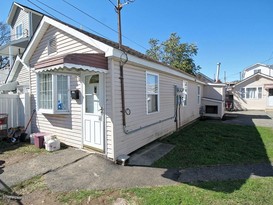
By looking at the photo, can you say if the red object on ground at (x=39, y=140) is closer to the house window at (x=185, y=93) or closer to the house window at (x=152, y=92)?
the house window at (x=152, y=92)

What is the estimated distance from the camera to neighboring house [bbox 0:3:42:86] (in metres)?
14.6

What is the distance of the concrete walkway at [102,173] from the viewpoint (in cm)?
399

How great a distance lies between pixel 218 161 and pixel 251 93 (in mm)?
21966

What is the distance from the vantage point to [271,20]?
1536cm

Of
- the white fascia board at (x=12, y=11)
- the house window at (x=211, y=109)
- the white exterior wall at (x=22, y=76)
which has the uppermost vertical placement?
the white fascia board at (x=12, y=11)

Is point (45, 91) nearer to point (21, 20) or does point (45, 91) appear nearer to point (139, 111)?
point (139, 111)

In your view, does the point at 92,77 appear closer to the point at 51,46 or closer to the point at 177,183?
the point at 51,46

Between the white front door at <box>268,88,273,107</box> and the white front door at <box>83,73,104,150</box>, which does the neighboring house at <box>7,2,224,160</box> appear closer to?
the white front door at <box>83,73,104,150</box>

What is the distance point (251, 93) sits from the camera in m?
23.4

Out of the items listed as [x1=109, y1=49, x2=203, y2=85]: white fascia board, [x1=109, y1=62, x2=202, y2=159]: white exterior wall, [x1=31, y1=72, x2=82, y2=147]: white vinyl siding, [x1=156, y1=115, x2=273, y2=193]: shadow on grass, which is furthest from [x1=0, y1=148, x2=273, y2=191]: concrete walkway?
[x1=109, y1=49, x2=203, y2=85]: white fascia board

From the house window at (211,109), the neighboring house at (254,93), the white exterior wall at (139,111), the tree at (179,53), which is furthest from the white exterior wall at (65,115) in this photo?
the neighboring house at (254,93)

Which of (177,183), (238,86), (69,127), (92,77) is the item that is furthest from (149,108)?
(238,86)

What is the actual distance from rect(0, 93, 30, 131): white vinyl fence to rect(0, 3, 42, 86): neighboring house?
324 inches

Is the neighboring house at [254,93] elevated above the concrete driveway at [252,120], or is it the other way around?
the neighboring house at [254,93]
